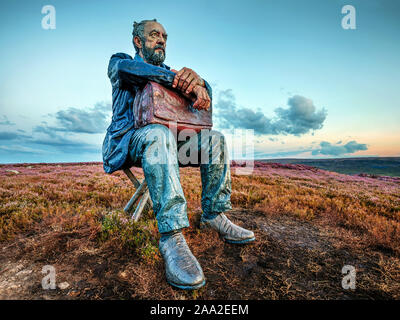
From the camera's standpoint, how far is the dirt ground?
162cm

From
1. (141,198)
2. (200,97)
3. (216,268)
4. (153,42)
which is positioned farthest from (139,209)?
(153,42)

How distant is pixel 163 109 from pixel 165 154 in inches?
21.7

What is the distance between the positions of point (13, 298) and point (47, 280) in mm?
220

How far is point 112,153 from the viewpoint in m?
A: 2.62

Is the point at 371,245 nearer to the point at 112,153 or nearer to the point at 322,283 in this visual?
the point at 322,283

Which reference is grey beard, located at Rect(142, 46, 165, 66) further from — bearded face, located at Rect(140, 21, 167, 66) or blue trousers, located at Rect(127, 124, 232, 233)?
blue trousers, located at Rect(127, 124, 232, 233)

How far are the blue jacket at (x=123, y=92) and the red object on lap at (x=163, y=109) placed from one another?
0.12m

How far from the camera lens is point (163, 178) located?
6.59ft

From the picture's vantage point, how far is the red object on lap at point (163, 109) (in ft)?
7.15

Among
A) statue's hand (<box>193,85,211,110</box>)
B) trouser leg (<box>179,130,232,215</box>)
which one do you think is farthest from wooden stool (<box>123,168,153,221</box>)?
statue's hand (<box>193,85,211,110</box>)

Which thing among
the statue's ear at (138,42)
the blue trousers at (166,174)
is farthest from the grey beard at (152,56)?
the blue trousers at (166,174)

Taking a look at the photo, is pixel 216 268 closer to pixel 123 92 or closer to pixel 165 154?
pixel 165 154
